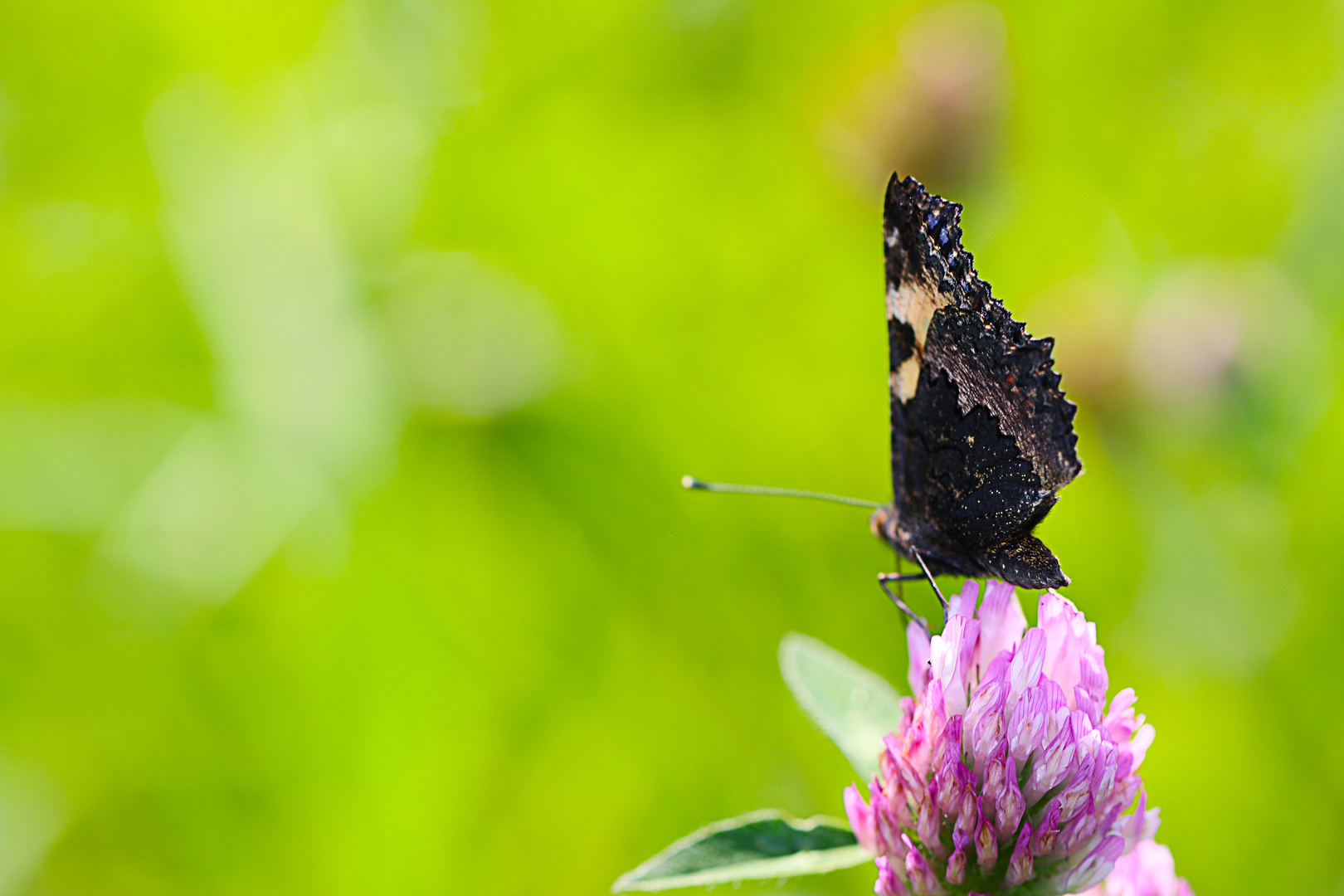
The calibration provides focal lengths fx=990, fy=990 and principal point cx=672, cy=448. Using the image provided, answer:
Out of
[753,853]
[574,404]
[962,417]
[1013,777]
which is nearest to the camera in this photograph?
[1013,777]

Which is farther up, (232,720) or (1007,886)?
(232,720)

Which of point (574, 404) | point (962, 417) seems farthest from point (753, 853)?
point (574, 404)

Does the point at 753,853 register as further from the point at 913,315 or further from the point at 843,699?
the point at 913,315

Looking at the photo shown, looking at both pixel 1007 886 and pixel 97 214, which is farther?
pixel 97 214

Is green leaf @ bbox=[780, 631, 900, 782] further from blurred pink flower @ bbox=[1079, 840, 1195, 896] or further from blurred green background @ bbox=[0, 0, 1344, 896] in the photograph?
blurred green background @ bbox=[0, 0, 1344, 896]

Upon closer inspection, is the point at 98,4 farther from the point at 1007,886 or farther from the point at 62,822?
the point at 1007,886

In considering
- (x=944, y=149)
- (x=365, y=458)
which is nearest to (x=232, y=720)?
→ (x=365, y=458)

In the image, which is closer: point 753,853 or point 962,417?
point 753,853

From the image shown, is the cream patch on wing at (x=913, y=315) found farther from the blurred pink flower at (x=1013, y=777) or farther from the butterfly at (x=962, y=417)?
the blurred pink flower at (x=1013, y=777)
